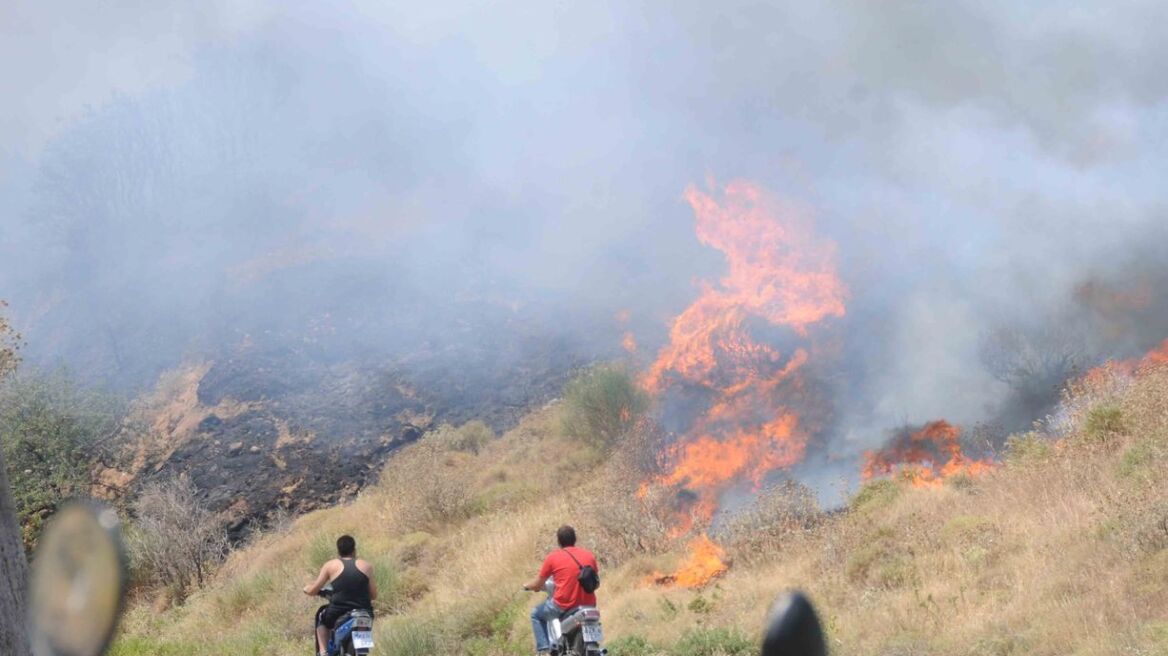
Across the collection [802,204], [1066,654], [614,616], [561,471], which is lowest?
[1066,654]

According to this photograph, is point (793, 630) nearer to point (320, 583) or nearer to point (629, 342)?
point (320, 583)

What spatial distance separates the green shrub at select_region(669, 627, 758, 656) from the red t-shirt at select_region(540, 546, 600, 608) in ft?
5.17

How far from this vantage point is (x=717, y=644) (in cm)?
1067

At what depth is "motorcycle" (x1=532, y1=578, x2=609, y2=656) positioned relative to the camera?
9461 mm

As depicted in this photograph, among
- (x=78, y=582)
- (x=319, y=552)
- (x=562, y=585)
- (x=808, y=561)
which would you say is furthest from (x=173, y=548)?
(x=78, y=582)

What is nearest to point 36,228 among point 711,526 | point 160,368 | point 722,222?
point 160,368

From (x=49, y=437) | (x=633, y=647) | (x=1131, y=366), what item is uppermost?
(x=49, y=437)

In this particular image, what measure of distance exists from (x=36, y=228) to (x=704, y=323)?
56.4 m

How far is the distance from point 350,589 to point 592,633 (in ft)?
8.11

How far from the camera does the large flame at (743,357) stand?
60.2ft

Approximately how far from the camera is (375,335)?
37.7m

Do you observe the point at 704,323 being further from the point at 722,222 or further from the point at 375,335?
the point at 375,335

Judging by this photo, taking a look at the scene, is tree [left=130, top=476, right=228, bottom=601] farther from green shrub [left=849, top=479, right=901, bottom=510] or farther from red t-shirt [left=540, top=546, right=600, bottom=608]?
red t-shirt [left=540, top=546, right=600, bottom=608]

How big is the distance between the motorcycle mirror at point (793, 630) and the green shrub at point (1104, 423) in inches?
561
